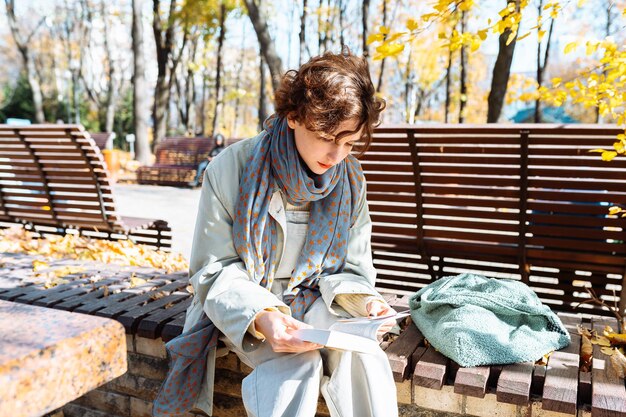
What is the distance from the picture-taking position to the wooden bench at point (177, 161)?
18.0 meters

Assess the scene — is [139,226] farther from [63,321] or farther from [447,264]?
[63,321]

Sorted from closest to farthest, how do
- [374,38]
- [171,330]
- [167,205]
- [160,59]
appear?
[171,330] → [374,38] → [167,205] → [160,59]

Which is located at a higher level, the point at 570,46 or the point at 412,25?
the point at 412,25

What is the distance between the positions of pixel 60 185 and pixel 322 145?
3994 millimetres

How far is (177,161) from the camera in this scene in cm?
1920

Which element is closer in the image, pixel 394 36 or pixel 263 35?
pixel 394 36

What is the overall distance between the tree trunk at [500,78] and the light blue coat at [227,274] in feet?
17.8

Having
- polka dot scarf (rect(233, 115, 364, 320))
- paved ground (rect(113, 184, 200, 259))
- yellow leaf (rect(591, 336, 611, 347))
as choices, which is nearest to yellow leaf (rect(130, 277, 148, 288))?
polka dot scarf (rect(233, 115, 364, 320))

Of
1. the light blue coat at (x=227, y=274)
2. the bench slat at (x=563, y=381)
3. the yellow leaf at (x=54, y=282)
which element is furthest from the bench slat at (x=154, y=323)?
the bench slat at (x=563, y=381)

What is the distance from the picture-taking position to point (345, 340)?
6.21 feet

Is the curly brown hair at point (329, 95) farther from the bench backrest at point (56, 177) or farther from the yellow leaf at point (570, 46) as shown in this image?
the bench backrest at point (56, 177)

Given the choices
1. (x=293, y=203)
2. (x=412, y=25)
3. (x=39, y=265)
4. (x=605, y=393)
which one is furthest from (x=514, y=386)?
(x=39, y=265)

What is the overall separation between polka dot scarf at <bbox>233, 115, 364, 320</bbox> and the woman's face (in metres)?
0.05

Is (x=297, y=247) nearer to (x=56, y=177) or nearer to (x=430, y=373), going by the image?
(x=430, y=373)
